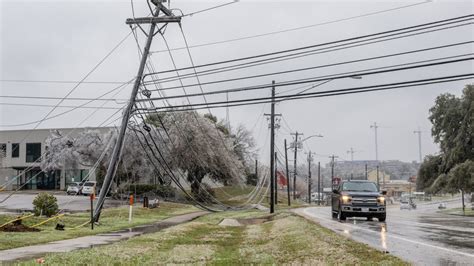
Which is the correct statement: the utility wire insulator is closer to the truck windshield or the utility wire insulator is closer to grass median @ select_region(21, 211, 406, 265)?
the truck windshield

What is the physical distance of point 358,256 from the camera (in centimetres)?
1047

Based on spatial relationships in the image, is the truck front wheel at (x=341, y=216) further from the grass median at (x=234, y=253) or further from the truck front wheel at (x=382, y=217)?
the grass median at (x=234, y=253)

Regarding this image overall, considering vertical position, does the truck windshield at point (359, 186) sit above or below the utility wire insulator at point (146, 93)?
below

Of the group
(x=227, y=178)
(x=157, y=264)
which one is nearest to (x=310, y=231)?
(x=157, y=264)

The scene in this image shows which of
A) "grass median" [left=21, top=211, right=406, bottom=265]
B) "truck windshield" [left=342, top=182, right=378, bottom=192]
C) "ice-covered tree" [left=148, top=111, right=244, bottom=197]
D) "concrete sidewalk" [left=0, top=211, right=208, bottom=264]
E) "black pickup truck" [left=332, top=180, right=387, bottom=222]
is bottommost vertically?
"concrete sidewalk" [left=0, top=211, right=208, bottom=264]

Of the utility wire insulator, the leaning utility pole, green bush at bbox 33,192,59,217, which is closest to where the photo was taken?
the leaning utility pole

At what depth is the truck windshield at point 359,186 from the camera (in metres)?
23.6

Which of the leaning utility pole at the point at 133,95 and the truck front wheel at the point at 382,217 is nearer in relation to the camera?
the truck front wheel at the point at 382,217

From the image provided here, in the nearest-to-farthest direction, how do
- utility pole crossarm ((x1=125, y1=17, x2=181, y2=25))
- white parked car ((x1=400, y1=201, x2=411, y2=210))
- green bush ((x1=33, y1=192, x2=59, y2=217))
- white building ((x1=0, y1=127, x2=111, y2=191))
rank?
utility pole crossarm ((x1=125, y1=17, x2=181, y2=25))
green bush ((x1=33, y1=192, x2=59, y2=217))
white parked car ((x1=400, y1=201, x2=411, y2=210))
white building ((x1=0, y1=127, x2=111, y2=191))

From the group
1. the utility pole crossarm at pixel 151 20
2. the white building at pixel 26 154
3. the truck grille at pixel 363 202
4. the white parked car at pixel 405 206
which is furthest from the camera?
the white building at pixel 26 154

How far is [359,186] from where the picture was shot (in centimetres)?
2388

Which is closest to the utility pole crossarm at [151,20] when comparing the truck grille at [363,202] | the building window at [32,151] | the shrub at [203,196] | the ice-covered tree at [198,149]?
the truck grille at [363,202]

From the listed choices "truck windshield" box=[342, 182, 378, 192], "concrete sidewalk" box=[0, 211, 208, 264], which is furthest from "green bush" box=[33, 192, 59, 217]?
"truck windshield" box=[342, 182, 378, 192]

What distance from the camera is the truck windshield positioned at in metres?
23.6
